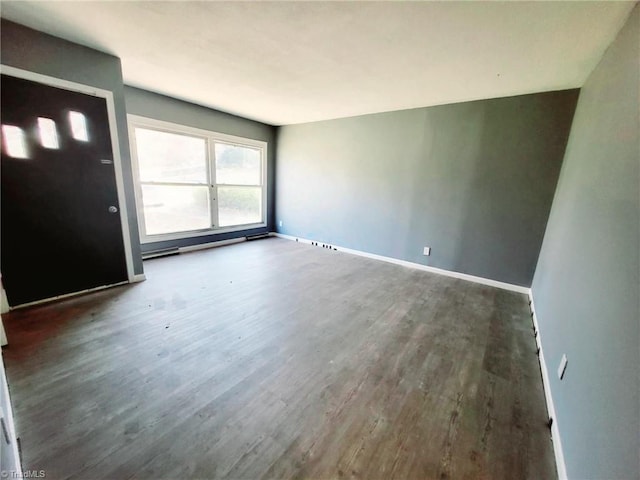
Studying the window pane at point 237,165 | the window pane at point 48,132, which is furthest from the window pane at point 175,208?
the window pane at point 48,132

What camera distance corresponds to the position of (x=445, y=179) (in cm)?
375

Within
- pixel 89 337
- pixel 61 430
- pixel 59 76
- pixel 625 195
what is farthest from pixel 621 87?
pixel 59 76

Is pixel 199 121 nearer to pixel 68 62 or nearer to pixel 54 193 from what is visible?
pixel 68 62

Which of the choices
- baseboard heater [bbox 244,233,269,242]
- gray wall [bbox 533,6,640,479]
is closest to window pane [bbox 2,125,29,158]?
baseboard heater [bbox 244,233,269,242]

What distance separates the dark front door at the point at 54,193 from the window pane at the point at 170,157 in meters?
1.17

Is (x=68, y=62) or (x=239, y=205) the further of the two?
(x=239, y=205)

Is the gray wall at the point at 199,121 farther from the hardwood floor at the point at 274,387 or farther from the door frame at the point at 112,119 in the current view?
the hardwood floor at the point at 274,387

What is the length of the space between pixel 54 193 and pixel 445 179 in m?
4.62

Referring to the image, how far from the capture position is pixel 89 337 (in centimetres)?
203

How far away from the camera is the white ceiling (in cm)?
170

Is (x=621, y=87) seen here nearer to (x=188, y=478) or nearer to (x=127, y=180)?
(x=188, y=478)

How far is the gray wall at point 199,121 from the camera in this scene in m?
3.60

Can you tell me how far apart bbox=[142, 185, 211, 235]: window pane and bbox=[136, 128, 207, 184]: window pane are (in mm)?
159

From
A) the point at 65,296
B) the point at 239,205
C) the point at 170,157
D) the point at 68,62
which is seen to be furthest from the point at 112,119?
the point at 239,205
